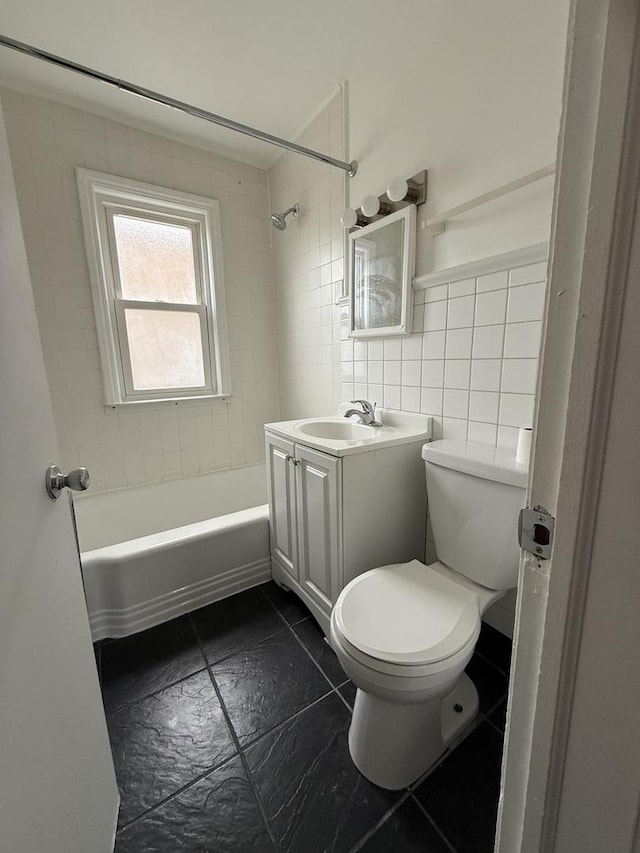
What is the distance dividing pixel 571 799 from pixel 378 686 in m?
0.52

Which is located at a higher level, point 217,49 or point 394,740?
point 217,49

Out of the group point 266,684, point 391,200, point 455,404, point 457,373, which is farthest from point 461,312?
point 266,684

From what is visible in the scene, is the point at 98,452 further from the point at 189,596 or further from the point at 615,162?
the point at 615,162

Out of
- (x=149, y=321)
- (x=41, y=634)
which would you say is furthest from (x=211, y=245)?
(x=41, y=634)

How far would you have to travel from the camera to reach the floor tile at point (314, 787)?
0.86 metres

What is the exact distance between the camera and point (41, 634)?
0.59m

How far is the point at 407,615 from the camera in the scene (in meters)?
0.99

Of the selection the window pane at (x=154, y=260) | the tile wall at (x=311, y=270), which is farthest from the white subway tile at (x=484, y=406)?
the window pane at (x=154, y=260)

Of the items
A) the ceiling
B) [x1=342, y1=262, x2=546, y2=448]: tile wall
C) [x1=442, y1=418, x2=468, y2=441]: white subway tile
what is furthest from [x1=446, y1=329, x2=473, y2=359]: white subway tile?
the ceiling

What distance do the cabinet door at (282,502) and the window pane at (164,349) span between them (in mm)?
1139

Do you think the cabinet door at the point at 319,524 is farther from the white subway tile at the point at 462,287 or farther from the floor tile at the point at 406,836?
the white subway tile at the point at 462,287

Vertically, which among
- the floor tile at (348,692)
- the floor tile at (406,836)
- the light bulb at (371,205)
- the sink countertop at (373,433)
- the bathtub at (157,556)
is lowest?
the floor tile at (406,836)

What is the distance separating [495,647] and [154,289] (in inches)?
103

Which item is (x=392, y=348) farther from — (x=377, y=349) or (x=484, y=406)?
(x=484, y=406)
